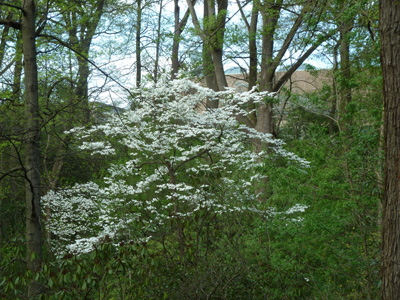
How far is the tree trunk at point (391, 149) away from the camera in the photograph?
12.9 feet

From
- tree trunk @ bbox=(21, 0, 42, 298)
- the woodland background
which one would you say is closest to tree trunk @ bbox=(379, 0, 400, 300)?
the woodland background

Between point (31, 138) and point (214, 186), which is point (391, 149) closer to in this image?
point (214, 186)

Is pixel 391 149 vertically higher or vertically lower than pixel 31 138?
lower

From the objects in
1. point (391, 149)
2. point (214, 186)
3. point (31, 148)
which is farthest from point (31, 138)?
point (391, 149)

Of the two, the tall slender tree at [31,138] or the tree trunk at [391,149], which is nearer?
the tree trunk at [391,149]

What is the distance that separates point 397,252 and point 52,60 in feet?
39.2

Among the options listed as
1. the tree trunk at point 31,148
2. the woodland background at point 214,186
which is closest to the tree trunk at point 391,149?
the woodland background at point 214,186

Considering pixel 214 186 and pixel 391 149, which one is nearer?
pixel 391 149

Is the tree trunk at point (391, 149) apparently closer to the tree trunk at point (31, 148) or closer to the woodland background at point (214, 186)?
the woodland background at point (214, 186)

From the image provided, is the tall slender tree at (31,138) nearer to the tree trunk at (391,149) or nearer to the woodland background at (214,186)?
the woodland background at (214,186)

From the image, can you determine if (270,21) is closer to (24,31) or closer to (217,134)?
(217,134)

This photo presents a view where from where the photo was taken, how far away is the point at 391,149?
4.02 m

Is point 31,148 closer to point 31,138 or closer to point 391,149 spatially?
point 31,138

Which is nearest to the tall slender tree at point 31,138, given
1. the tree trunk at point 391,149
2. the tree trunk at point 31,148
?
the tree trunk at point 31,148
